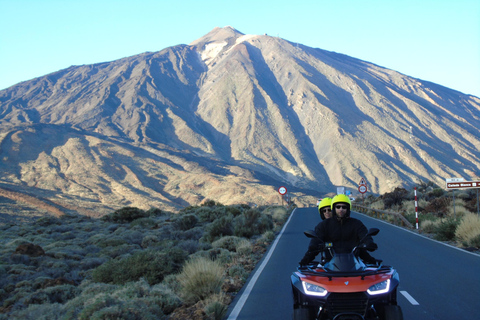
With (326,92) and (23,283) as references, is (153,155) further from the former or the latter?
(23,283)

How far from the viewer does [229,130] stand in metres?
107

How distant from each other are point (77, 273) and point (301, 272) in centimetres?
939

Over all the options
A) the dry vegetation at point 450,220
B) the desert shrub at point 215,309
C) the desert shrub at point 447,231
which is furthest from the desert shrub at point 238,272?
the desert shrub at point 447,231

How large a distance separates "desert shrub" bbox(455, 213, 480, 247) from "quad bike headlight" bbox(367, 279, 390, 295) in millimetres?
9669

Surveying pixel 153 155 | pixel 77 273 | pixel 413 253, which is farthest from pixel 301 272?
pixel 153 155

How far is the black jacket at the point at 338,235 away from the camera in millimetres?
5492

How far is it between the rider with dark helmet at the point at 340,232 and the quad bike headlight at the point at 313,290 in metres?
0.70

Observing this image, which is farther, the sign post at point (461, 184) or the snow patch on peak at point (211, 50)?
the snow patch on peak at point (211, 50)

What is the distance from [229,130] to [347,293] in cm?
10278

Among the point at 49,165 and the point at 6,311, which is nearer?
the point at 6,311

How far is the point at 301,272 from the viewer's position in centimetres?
516

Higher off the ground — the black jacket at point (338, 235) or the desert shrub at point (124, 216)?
the black jacket at point (338, 235)

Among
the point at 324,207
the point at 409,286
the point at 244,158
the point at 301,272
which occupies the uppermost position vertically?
the point at 324,207

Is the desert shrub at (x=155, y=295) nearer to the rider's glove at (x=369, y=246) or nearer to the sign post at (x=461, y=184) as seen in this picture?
the rider's glove at (x=369, y=246)
